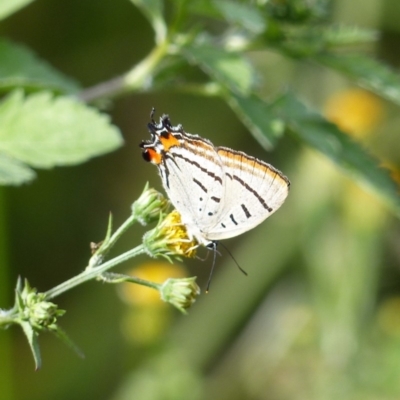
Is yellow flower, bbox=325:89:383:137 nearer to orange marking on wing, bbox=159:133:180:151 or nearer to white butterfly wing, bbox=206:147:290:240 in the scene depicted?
white butterfly wing, bbox=206:147:290:240

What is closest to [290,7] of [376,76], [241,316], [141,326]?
[376,76]

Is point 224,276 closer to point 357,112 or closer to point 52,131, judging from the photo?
point 357,112

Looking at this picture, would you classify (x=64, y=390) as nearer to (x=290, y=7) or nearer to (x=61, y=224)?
(x=61, y=224)

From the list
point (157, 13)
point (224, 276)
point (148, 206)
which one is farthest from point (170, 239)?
point (224, 276)

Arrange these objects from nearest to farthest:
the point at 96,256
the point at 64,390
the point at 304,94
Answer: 1. the point at 96,256
2. the point at 64,390
3. the point at 304,94

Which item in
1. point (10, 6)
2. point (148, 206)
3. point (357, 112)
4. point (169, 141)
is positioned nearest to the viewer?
point (148, 206)
